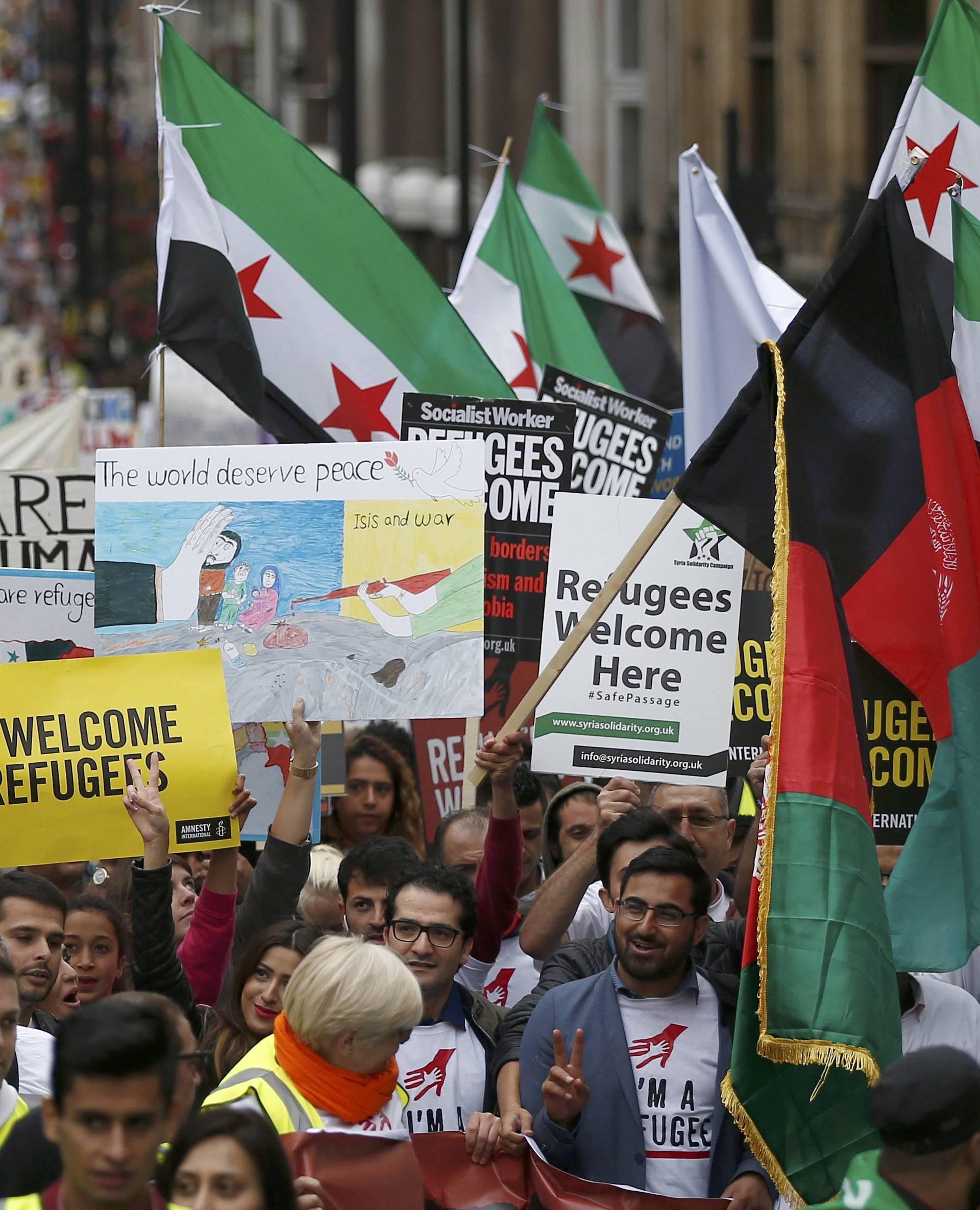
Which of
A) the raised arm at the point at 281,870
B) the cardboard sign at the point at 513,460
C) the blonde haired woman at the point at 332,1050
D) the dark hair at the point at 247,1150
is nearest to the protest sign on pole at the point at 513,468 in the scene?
the cardboard sign at the point at 513,460

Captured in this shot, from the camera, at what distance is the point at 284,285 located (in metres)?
8.10

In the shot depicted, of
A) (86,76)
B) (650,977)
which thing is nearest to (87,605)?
(650,977)

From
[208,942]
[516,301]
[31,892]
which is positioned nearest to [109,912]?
[208,942]

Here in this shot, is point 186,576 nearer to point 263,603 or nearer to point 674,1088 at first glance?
point 263,603

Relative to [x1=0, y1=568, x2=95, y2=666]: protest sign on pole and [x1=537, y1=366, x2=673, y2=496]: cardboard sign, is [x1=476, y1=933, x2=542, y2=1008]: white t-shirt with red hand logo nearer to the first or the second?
[x1=0, y1=568, x2=95, y2=666]: protest sign on pole

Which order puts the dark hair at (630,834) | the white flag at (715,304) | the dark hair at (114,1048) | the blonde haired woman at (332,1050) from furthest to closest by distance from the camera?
the white flag at (715,304), the dark hair at (630,834), the blonde haired woman at (332,1050), the dark hair at (114,1048)

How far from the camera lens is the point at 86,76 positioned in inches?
973

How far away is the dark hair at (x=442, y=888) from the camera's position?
17.6ft

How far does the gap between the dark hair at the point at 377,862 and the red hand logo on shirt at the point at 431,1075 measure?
2.17 feet

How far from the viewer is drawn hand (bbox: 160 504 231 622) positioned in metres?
6.29

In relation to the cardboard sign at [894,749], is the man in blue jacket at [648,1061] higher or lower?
lower

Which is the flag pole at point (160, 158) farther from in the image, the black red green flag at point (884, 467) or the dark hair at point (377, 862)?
the black red green flag at point (884, 467)

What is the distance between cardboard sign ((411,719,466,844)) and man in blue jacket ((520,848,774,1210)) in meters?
2.33

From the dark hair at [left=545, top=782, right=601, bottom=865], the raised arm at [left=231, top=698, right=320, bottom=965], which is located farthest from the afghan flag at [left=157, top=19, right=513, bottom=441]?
the raised arm at [left=231, top=698, right=320, bottom=965]
